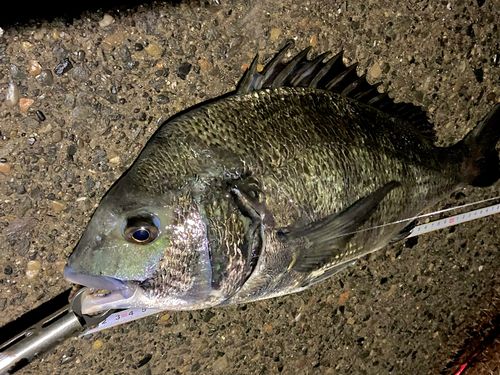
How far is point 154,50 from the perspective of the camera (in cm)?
174

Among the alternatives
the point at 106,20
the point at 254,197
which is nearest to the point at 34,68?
Answer: the point at 106,20

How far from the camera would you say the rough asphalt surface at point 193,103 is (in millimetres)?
1660

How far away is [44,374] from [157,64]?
117 centimetres

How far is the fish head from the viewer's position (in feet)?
4.40

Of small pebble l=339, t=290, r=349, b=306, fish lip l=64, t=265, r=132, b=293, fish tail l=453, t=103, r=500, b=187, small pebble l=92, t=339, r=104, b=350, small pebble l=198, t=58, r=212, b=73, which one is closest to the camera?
fish lip l=64, t=265, r=132, b=293

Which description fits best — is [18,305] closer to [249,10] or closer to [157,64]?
[157,64]

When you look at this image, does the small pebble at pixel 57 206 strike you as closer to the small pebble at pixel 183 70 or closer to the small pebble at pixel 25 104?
the small pebble at pixel 25 104

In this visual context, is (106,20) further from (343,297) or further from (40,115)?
(343,297)

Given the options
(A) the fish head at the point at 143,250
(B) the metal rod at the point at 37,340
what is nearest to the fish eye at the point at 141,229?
(A) the fish head at the point at 143,250

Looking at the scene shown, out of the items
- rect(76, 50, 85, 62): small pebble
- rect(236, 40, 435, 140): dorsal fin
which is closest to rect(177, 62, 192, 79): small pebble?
rect(236, 40, 435, 140): dorsal fin

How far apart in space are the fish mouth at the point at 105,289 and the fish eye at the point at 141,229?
12 centimetres

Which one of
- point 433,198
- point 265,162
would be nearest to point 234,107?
point 265,162

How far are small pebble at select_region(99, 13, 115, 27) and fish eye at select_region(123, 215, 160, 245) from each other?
69cm

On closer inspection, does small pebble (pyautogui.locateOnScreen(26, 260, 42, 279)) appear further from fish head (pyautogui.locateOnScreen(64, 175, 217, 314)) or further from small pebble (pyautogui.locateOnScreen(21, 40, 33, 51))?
small pebble (pyautogui.locateOnScreen(21, 40, 33, 51))
